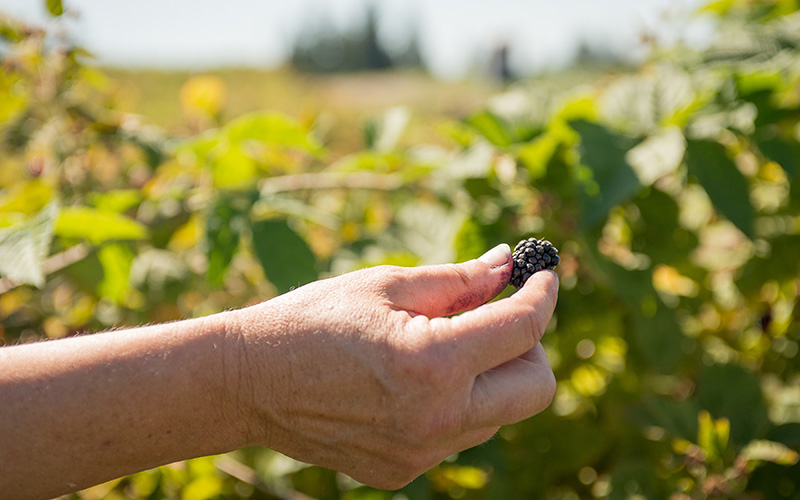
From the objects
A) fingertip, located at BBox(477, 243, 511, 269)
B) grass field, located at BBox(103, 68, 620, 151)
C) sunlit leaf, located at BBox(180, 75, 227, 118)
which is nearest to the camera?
fingertip, located at BBox(477, 243, 511, 269)

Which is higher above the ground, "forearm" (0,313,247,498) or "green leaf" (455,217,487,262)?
"forearm" (0,313,247,498)

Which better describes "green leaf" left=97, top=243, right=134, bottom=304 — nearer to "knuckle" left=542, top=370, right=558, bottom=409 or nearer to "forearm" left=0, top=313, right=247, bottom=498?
"forearm" left=0, top=313, right=247, bottom=498

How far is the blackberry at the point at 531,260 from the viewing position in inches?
34.4

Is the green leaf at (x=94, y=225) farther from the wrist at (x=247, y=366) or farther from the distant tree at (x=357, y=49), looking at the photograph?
the distant tree at (x=357, y=49)

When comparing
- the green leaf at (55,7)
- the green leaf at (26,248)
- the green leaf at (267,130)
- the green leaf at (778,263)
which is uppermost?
the green leaf at (55,7)

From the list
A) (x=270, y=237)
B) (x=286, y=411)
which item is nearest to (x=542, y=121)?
(x=270, y=237)

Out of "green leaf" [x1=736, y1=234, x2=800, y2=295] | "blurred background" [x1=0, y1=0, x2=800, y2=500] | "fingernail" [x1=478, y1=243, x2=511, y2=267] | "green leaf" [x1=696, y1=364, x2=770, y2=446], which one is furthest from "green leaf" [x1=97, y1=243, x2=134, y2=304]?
"green leaf" [x1=736, y1=234, x2=800, y2=295]

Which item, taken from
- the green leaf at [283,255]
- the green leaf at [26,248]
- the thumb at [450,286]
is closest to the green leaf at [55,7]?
the green leaf at [26,248]

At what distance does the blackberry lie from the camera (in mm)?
875

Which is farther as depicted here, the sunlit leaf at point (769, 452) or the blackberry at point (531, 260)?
the sunlit leaf at point (769, 452)

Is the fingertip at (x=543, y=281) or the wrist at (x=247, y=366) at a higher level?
the fingertip at (x=543, y=281)

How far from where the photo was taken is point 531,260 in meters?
0.88

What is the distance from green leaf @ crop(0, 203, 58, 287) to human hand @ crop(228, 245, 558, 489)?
38 centimetres

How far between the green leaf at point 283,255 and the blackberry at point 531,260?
45 centimetres
